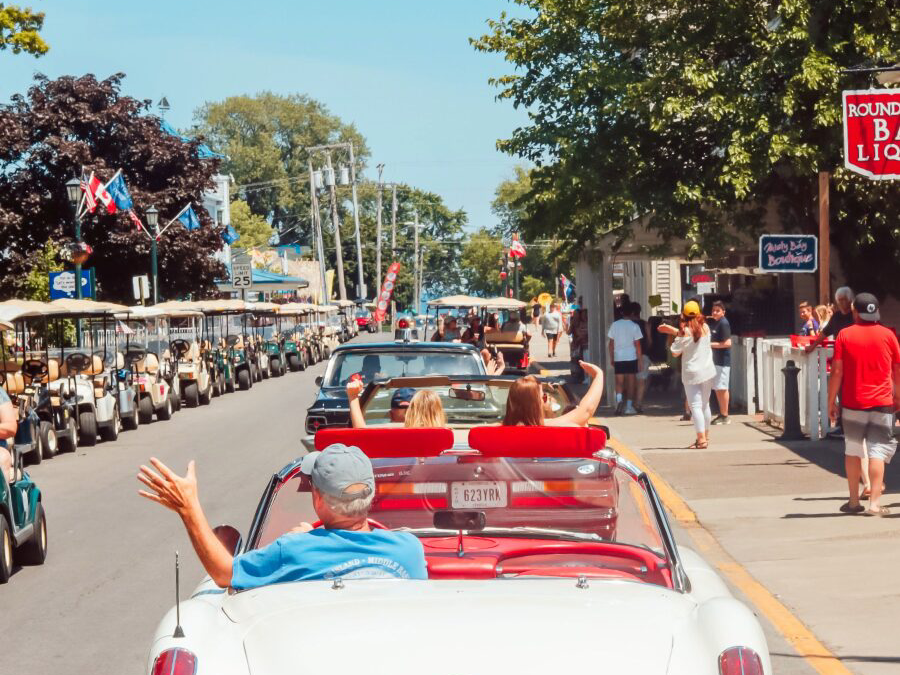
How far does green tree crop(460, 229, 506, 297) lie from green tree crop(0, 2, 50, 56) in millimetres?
94985

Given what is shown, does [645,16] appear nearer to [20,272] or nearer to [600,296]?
[600,296]

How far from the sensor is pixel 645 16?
24.5m

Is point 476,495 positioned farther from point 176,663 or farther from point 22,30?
point 22,30

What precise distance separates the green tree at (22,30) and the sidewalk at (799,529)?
582 inches

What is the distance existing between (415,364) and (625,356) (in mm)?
8518

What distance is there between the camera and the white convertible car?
343 cm

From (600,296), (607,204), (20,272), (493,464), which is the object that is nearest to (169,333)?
(600,296)

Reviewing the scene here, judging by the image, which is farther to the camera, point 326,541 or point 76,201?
point 76,201

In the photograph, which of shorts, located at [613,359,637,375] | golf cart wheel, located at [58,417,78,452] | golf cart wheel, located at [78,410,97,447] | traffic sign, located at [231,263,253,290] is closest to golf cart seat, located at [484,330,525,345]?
shorts, located at [613,359,637,375]

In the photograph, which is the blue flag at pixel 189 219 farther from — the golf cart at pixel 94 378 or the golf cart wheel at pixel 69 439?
the golf cart wheel at pixel 69 439

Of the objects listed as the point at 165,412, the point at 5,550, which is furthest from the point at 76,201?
the point at 5,550

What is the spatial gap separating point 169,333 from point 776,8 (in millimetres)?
15016

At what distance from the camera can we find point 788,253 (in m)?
18.0

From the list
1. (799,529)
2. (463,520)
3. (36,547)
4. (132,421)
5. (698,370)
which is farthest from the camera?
(132,421)
